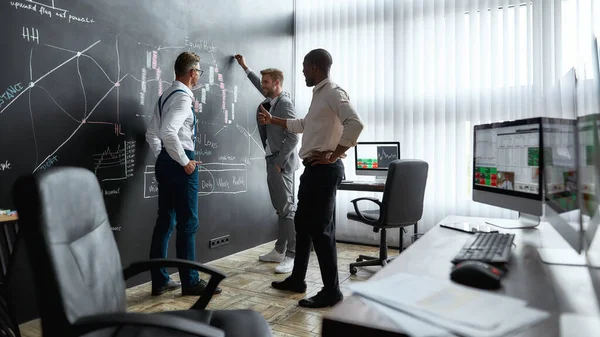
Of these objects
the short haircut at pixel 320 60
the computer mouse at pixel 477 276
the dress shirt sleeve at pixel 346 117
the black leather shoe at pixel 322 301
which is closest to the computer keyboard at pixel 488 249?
the computer mouse at pixel 477 276

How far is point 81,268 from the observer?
3.28 feet

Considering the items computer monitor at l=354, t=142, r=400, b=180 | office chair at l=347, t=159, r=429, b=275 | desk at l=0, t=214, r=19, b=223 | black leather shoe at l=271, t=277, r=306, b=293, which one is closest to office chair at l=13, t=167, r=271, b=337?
desk at l=0, t=214, r=19, b=223

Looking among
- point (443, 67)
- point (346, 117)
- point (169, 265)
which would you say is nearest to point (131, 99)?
point (346, 117)

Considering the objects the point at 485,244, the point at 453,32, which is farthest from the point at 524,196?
the point at 453,32

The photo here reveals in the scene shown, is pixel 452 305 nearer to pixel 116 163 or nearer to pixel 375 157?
pixel 116 163

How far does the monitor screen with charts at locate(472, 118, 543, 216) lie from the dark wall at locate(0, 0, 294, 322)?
214 cm

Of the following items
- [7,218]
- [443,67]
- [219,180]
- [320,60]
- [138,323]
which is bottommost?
[138,323]

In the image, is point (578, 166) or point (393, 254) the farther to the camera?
point (393, 254)

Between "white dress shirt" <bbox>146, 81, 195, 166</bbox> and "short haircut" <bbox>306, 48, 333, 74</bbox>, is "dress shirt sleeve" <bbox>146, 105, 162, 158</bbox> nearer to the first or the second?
"white dress shirt" <bbox>146, 81, 195, 166</bbox>

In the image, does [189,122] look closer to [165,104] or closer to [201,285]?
[165,104]

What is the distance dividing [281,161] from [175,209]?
984mm

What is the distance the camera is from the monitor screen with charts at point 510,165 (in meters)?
1.48

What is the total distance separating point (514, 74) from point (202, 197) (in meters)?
2.93

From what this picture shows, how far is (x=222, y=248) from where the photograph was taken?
359 cm
